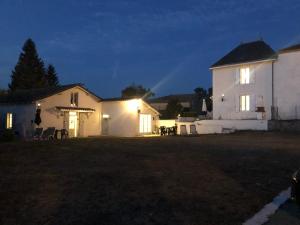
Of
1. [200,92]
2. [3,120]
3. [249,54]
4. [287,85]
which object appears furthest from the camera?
[200,92]

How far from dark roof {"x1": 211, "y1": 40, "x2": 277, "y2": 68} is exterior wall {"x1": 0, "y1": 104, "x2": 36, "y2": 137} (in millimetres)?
16554

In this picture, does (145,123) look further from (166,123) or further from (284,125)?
(284,125)

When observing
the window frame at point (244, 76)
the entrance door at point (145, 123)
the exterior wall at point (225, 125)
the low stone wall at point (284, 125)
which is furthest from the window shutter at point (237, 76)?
the entrance door at point (145, 123)

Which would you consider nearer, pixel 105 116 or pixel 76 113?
pixel 76 113

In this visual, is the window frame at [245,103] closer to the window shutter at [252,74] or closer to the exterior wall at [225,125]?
the window shutter at [252,74]

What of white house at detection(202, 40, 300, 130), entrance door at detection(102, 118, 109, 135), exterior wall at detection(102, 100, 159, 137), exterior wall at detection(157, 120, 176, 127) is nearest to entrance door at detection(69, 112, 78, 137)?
entrance door at detection(102, 118, 109, 135)

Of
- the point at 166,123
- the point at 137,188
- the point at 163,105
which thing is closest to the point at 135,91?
the point at 163,105

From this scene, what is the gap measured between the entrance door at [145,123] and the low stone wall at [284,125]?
13148 mm

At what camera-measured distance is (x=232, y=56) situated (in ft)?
118

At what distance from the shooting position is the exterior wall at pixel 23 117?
3203 cm

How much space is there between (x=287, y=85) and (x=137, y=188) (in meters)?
25.1

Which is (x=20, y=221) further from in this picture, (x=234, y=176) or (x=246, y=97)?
(x=246, y=97)

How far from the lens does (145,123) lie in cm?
3903

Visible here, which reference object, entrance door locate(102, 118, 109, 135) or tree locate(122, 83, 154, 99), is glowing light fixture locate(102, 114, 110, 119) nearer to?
entrance door locate(102, 118, 109, 135)
